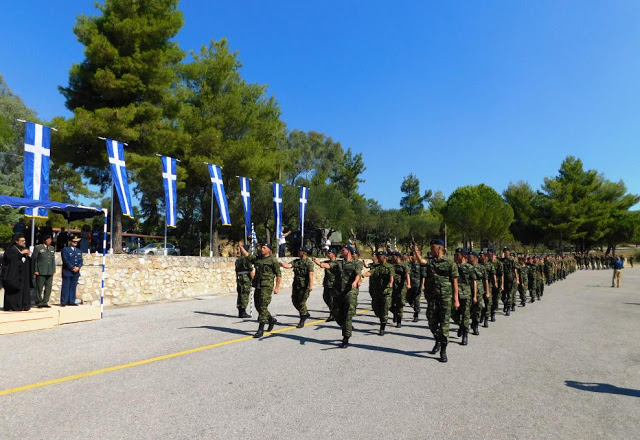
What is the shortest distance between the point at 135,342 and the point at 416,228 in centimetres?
5367

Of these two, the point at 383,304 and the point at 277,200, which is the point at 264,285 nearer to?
the point at 383,304

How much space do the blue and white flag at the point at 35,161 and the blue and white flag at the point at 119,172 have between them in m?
2.20

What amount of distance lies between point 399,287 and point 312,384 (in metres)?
5.34

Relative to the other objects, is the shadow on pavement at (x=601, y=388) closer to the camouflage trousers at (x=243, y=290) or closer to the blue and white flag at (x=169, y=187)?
the camouflage trousers at (x=243, y=290)

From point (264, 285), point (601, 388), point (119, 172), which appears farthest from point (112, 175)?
point (601, 388)

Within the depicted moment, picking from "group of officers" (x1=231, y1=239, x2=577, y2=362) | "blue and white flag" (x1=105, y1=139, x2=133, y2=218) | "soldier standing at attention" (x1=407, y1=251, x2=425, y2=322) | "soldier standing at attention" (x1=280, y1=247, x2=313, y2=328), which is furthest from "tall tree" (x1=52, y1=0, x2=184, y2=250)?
"soldier standing at attention" (x1=407, y1=251, x2=425, y2=322)

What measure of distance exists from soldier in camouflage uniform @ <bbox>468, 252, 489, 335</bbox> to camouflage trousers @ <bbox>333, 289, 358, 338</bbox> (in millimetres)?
2744

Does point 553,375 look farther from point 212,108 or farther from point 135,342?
point 212,108

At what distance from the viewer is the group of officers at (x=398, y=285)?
23.4ft

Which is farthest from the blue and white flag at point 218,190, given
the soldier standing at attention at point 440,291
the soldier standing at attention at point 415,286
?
the soldier standing at attention at point 440,291

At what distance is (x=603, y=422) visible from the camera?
13.9ft

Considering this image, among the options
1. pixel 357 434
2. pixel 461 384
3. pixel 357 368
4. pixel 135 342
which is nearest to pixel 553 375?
pixel 461 384

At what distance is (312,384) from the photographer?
526 centimetres

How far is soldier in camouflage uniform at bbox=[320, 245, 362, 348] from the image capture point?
758cm
